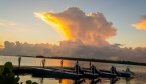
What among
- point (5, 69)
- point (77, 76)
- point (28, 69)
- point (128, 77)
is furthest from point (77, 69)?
point (5, 69)

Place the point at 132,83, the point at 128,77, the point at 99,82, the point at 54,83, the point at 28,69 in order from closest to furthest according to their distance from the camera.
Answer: the point at 54,83, the point at 99,82, the point at 132,83, the point at 28,69, the point at 128,77

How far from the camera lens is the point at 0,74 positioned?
17.8ft

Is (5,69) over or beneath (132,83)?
over

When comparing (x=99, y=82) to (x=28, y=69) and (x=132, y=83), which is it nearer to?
(x=132, y=83)

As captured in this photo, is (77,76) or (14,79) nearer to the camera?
(14,79)

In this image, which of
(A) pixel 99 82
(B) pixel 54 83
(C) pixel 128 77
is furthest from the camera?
(C) pixel 128 77

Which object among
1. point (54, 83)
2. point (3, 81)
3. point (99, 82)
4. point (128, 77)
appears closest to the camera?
point (3, 81)

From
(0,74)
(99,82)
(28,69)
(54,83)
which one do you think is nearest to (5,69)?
(0,74)

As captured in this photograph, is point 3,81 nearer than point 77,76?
Yes

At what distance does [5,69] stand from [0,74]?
149 mm

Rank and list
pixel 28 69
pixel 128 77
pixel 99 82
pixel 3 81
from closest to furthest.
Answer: pixel 3 81, pixel 99 82, pixel 28 69, pixel 128 77

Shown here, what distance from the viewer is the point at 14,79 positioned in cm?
537

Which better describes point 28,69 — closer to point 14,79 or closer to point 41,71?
point 41,71

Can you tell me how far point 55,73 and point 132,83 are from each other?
1733cm
